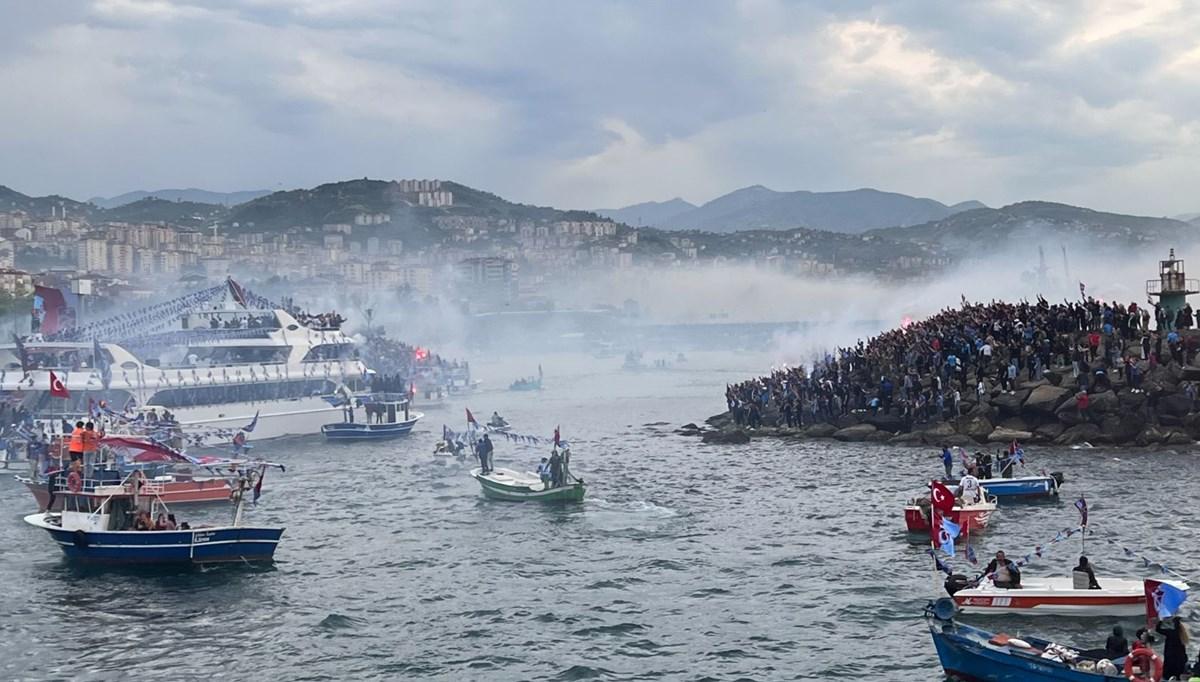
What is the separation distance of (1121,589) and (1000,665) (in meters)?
7.17

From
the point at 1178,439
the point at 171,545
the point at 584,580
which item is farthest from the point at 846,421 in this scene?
the point at 171,545

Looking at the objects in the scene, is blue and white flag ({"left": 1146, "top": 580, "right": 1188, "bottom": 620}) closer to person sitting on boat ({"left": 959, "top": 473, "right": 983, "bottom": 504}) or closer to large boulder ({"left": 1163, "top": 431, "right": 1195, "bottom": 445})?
person sitting on boat ({"left": 959, "top": 473, "right": 983, "bottom": 504})

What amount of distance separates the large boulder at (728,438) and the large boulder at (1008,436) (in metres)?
15.7

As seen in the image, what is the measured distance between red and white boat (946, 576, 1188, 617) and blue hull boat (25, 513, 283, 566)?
72.1ft

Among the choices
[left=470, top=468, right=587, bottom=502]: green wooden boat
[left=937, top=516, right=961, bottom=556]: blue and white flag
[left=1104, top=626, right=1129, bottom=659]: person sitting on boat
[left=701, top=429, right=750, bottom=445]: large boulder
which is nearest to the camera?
[left=1104, top=626, right=1129, bottom=659]: person sitting on boat

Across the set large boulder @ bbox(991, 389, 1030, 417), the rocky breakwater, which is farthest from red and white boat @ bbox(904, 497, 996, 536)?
large boulder @ bbox(991, 389, 1030, 417)

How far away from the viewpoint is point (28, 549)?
136 feet

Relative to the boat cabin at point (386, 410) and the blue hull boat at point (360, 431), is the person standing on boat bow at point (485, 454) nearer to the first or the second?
the blue hull boat at point (360, 431)

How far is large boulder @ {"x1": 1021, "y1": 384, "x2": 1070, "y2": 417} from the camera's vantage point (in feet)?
191

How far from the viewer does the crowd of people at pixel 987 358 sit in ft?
194

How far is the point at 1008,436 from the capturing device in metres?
57.5

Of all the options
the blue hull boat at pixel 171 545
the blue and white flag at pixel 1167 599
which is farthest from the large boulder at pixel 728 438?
the blue and white flag at pixel 1167 599

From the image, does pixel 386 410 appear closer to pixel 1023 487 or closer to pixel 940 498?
pixel 1023 487

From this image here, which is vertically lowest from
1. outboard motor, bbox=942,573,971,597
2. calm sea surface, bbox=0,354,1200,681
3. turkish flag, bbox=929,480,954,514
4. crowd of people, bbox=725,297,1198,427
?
calm sea surface, bbox=0,354,1200,681
